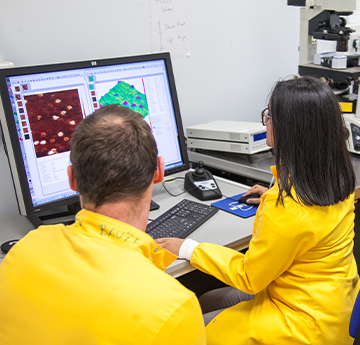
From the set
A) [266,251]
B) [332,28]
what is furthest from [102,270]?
[332,28]

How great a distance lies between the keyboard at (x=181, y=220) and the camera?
1316 mm

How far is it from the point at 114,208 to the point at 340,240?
670 mm

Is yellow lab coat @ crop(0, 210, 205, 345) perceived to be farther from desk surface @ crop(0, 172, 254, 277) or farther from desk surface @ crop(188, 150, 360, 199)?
desk surface @ crop(188, 150, 360, 199)

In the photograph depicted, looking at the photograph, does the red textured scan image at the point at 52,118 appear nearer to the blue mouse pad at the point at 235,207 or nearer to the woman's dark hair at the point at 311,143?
the blue mouse pad at the point at 235,207

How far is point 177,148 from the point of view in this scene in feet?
5.49

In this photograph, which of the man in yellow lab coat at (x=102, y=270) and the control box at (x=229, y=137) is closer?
the man in yellow lab coat at (x=102, y=270)

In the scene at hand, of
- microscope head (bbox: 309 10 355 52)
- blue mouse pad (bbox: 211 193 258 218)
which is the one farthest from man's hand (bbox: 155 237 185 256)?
microscope head (bbox: 309 10 355 52)

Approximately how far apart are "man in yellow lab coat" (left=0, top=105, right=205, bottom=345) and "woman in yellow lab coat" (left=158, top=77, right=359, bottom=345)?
14.4 inches

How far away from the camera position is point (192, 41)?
2062 millimetres

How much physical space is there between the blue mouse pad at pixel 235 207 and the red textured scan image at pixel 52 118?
573mm

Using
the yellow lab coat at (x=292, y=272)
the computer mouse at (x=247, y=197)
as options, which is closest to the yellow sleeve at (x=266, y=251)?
the yellow lab coat at (x=292, y=272)

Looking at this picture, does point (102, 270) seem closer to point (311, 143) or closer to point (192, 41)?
point (311, 143)

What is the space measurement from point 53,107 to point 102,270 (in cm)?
81

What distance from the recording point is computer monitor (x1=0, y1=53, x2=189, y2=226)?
130 cm
